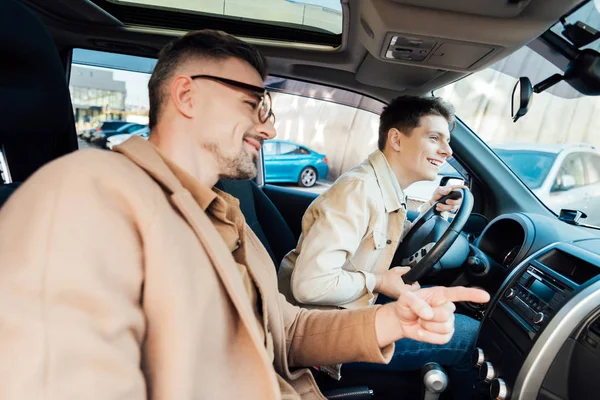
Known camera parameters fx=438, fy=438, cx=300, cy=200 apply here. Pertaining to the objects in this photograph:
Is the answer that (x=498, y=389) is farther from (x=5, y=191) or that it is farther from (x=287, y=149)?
(x=287, y=149)

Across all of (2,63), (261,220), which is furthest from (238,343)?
(261,220)

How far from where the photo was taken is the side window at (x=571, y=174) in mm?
2205

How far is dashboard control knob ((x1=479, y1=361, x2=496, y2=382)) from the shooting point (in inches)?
56.9

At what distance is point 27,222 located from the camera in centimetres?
64

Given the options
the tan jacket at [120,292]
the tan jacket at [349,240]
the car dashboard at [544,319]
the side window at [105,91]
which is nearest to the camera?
the tan jacket at [120,292]

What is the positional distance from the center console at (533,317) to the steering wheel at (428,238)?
28 cm

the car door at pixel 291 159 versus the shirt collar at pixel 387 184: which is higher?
the shirt collar at pixel 387 184

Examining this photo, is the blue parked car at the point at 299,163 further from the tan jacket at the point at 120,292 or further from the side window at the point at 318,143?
the tan jacket at the point at 120,292

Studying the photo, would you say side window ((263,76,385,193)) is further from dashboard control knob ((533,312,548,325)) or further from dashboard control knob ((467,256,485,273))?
dashboard control knob ((533,312,548,325))

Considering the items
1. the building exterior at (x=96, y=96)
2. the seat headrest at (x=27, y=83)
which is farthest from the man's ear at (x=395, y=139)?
the building exterior at (x=96, y=96)

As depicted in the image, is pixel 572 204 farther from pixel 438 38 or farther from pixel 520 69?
pixel 438 38

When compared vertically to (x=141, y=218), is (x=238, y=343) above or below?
below

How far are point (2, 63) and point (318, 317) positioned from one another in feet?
3.58

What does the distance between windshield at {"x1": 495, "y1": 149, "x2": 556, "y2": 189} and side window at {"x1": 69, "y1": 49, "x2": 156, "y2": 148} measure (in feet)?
6.42
